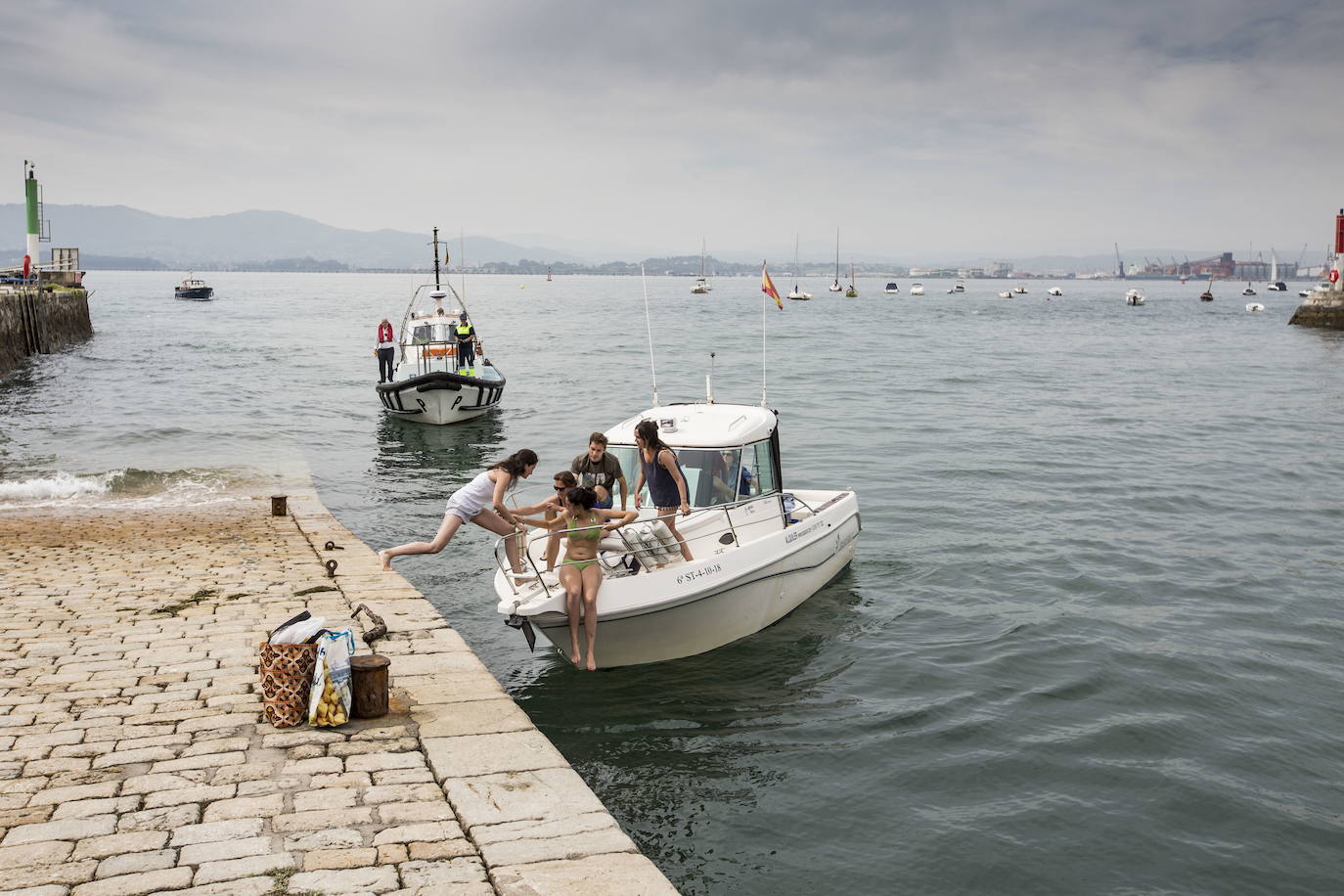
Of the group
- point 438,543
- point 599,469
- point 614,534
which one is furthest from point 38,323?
point 614,534

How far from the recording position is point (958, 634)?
13133 mm

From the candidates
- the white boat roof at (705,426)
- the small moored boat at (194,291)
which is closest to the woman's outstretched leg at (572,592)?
the white boat roof at (705,426)

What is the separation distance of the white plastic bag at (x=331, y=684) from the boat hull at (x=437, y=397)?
75.3ft

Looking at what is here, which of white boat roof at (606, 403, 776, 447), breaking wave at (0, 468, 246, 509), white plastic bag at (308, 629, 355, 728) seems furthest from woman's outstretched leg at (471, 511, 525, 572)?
breaking wave at (0, 468, 246, 509)

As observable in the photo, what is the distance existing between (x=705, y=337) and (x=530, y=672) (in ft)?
203

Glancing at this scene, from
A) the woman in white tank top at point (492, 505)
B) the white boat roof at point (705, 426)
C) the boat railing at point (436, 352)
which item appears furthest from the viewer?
the boat railing at point (436, 352)

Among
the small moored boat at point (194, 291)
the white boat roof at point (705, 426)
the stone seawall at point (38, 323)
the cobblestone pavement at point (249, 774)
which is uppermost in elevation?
the small moored boat at point (194, 291)

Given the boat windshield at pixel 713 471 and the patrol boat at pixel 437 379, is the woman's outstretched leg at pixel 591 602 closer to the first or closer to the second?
the boat windshield at pixel 713 471

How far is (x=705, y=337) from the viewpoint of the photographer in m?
72.6

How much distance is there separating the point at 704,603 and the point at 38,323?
4883 cm

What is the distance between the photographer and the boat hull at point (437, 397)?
1188 inches

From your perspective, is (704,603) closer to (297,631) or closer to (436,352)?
(297,631)

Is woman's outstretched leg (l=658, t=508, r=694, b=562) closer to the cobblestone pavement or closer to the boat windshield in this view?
the boat windshield

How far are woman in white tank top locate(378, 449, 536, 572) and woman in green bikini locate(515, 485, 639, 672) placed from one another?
0.69m
